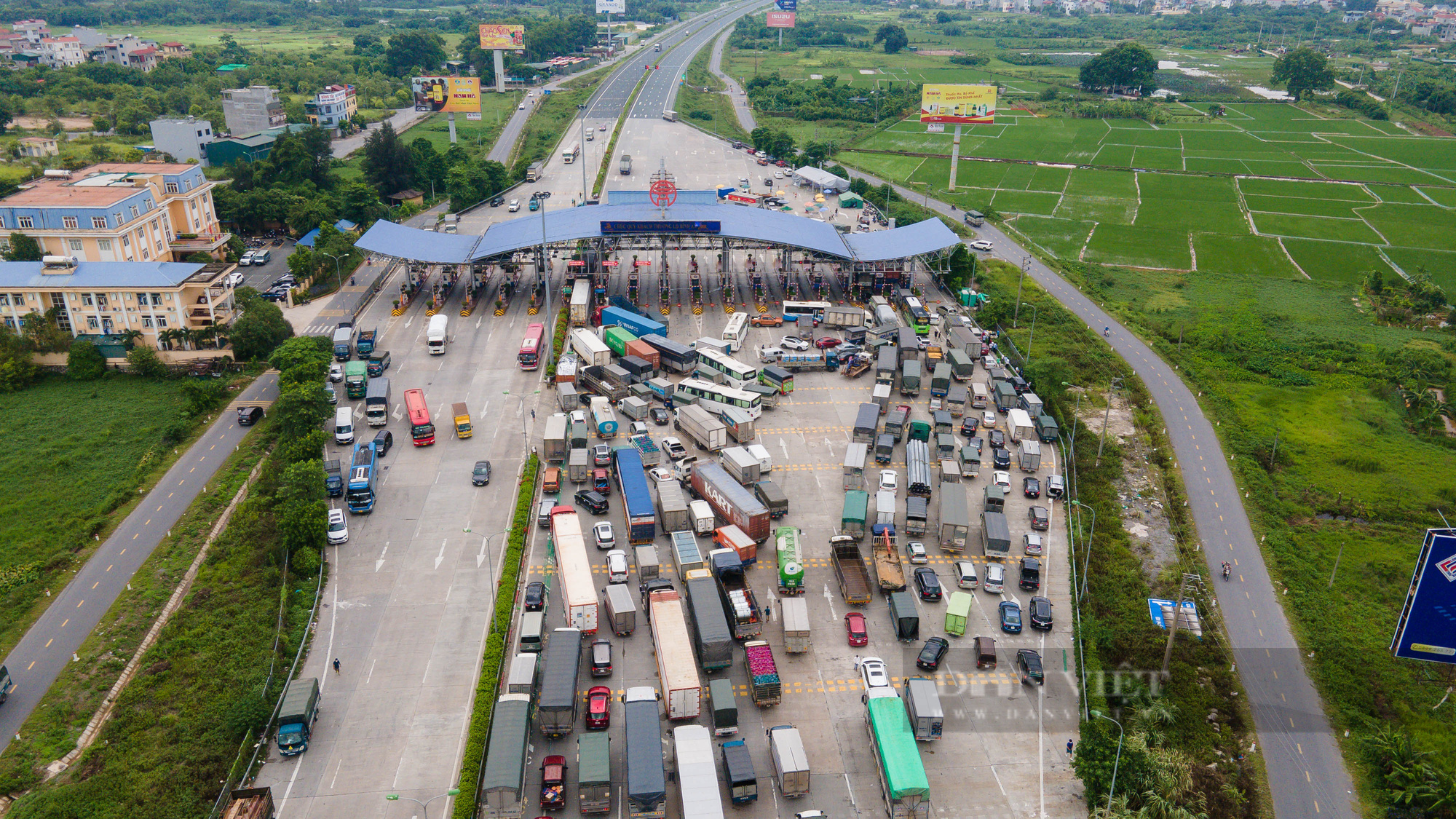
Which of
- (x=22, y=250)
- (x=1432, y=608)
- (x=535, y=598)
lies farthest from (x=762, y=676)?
(x=22, y=250)

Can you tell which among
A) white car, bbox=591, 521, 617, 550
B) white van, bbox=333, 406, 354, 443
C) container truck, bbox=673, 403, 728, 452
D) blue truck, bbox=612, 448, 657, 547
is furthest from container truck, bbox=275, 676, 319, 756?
container truck, bbox=673, 403, 728, 452

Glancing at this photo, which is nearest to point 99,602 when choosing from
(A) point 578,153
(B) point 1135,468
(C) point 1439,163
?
(B) point 1135,468

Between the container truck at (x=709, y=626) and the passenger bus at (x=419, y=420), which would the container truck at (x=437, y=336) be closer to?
the passenger bus at (x=419, y=420)

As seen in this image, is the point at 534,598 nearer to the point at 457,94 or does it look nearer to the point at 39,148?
the point at 457,94

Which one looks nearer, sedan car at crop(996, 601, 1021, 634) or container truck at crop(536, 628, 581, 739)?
container truck at crop(536, 628, 581, 739)

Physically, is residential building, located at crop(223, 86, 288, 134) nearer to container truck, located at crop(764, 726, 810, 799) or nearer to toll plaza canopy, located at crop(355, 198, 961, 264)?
toll plaza canopy, located at crop(355, 198, 961, 264)

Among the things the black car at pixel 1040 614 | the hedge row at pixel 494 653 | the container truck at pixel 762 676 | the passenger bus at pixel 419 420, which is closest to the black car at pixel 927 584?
the black car at pixel 1040 614

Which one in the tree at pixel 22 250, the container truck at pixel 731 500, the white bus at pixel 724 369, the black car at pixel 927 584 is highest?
the tree at pixel 22 250
